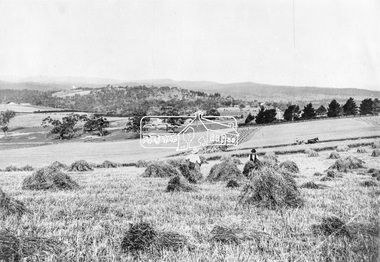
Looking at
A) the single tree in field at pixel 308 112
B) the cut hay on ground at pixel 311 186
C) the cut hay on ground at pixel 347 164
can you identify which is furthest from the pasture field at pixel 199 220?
the cut hay on ground at pixel 347 164

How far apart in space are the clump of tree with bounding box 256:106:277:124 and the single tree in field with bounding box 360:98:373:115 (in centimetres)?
327

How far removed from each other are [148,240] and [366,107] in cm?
1069

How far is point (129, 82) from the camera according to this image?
30.4ft

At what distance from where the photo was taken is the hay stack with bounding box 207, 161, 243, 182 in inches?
528

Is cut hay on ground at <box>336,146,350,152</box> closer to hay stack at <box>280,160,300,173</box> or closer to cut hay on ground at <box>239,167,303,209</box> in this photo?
hay stack at <box>280,160,300,173</box>

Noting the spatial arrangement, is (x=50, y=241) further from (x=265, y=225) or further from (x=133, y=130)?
(x=133, y=130)

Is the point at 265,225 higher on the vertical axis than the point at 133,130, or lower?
lower

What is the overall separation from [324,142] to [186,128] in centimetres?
864

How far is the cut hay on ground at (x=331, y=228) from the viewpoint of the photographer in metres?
6.32

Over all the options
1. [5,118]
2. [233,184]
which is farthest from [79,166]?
[233,184]

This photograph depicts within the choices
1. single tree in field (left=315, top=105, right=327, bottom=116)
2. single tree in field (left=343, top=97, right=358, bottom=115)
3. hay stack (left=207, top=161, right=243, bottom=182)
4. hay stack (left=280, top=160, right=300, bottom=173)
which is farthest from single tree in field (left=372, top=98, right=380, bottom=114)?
hay stack (left=207, top=161, right=243, bottom=182)

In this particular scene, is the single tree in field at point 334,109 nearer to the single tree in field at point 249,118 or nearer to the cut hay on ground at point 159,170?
the single tree in field at point 249,118

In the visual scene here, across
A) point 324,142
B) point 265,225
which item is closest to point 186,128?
point 265,225

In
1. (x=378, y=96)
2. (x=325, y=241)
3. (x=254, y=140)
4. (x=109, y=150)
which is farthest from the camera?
A: (x=109, y=150)
